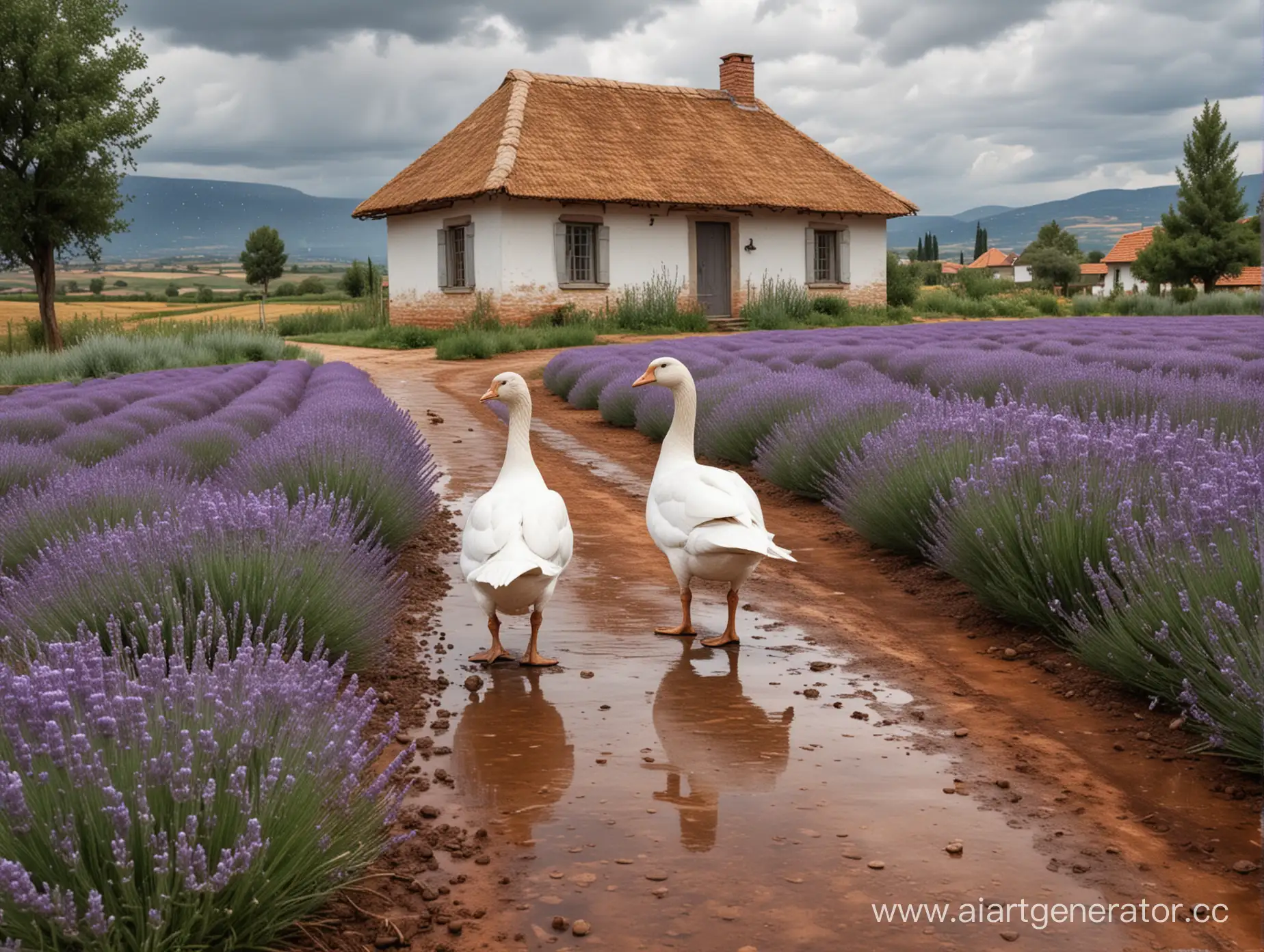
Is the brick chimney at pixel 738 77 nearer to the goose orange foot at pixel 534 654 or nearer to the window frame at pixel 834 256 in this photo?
the window frame at pixel 834 256

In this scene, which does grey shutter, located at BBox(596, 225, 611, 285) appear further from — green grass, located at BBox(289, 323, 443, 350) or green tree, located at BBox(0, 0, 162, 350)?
green tree, located at BBox(0, 0, 162, 350)

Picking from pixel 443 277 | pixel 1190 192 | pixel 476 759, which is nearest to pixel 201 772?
pixel 476 759

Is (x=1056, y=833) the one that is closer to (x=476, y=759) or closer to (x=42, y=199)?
(x=476, y=759)

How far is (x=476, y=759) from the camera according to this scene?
4023mm

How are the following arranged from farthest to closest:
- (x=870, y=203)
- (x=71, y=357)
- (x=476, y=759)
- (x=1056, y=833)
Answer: (x=870, y=203) → (x=71, y=357) → (x=476, y=759) → (x=1056, y=833)

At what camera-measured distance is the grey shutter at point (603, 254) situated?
2781 cm

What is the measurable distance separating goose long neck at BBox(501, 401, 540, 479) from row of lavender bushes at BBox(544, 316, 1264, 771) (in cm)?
218

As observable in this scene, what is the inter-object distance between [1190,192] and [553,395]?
43147mm

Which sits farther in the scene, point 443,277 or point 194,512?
point 443,277

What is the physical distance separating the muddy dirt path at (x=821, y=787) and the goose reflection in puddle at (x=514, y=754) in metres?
0.01

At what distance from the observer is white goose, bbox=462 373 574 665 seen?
15.2 ft

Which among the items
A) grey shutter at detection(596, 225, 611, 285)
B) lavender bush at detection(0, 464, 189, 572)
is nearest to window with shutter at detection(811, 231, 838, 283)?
grey shutter at detection(596, 225, 611, 285)

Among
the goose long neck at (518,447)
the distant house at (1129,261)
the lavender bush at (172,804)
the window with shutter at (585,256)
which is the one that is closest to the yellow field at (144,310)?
the window with shutter at (585,256)

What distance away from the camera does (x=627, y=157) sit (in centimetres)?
2858
